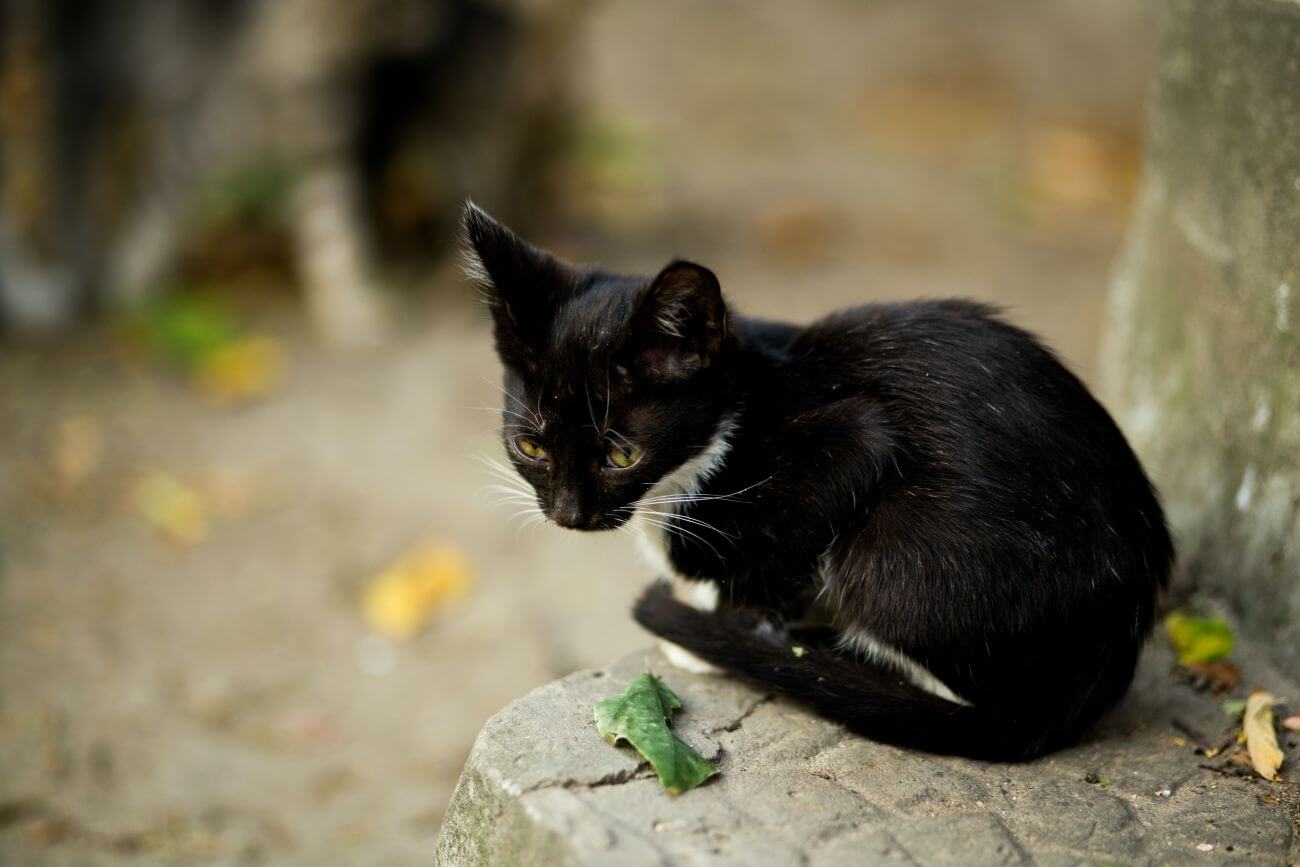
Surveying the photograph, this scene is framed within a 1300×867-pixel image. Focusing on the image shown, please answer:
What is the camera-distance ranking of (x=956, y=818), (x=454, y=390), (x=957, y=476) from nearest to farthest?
(x=956, y=818) < (x=957, y=476) < (x=454, y=390)

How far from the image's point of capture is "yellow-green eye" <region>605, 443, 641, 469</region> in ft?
8.52

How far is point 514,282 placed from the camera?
257cm

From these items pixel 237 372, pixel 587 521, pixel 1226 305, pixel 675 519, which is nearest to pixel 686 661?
pixel 675 519

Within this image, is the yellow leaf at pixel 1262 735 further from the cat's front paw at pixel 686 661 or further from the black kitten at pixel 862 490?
the cat's front paw at pixel 686 661

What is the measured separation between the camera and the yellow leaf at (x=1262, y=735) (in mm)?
2549

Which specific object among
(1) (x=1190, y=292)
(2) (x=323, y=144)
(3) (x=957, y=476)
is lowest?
(3) (x=957, y=476)

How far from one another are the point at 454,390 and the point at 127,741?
234 centimetres

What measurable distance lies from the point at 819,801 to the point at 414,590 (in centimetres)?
282

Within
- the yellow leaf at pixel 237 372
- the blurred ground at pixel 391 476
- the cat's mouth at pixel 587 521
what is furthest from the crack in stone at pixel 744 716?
the yellow leaf at pixel 237 372

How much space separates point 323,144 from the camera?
19.8 ft

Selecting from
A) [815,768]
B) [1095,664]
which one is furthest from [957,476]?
[815,768]

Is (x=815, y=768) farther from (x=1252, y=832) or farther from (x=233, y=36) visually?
(x=233, y=36)

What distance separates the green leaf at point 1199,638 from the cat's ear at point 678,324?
1.43 meters

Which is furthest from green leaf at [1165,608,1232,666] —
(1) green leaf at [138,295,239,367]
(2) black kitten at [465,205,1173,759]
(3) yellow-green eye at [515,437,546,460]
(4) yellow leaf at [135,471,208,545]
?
(1) green leaf at [138,295,239,367]
